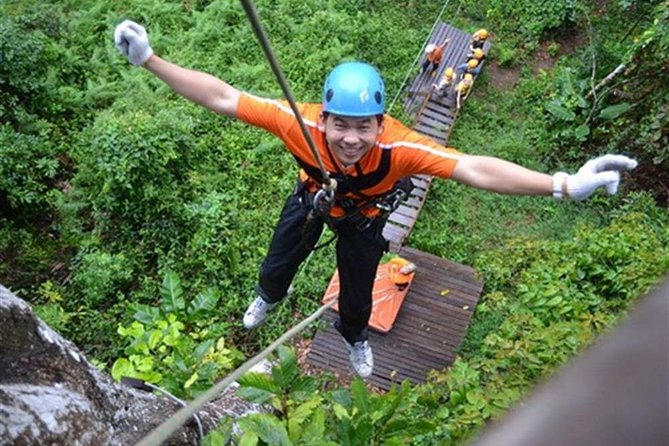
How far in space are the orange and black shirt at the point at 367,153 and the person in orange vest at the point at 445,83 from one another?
19.6 feet

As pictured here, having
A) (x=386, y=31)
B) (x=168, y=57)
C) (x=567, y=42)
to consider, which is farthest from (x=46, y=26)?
(x=567, y=42)

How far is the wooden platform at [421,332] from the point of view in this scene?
715 cm

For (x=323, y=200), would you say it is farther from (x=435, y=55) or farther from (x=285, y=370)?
(x=435, y=55)

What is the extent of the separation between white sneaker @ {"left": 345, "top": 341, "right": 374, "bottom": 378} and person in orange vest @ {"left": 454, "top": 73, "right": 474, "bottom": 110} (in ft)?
14.9

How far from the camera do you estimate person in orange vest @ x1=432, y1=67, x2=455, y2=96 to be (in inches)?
384

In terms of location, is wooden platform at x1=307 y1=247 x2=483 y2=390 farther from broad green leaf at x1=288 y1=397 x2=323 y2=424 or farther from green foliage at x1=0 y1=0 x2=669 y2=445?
broad green leaf at x1=288 y1=397 x2=323 y2=424

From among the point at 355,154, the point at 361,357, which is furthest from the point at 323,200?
the point at 361,357

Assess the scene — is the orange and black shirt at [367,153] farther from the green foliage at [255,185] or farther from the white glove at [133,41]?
the green foliage at [255,185]

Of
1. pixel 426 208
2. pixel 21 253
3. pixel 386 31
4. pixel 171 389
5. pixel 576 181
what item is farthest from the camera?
pixel 386 31

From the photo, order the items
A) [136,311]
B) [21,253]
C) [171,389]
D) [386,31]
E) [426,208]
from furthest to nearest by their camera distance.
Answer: [386,31], [426,208], [21,253], [136,311], [171,389]

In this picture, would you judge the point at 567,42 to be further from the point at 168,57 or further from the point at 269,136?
the point at 168,57

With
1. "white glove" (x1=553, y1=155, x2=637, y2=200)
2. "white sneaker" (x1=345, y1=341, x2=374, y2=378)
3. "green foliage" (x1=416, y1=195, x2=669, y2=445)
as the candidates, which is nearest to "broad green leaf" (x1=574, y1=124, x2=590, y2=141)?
"green foliage" (x1=416, y1=195, x2=669, y2=445)

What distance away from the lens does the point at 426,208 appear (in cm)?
872

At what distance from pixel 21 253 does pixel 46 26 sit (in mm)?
3667
